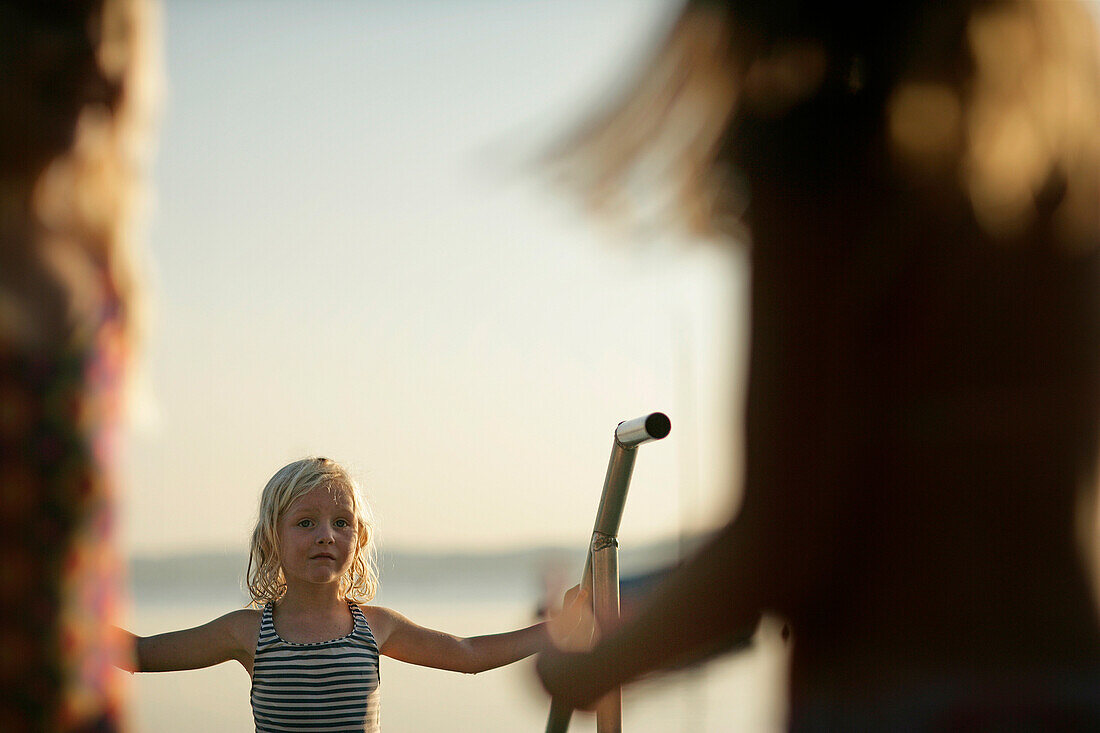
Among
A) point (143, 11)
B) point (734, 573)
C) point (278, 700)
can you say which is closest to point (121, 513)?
point (143, 11)

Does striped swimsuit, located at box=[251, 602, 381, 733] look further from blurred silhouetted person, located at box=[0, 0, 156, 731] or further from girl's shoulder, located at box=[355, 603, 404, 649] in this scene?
blurred silhouetted person, located at box=[0, 0, 156, 731]

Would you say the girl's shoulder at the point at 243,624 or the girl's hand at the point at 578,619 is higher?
the girl's shoulder at the point at 243,624

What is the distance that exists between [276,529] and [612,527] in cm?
122

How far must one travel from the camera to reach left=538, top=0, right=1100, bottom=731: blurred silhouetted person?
525 mm

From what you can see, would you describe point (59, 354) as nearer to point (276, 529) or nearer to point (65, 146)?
point (65, 146)

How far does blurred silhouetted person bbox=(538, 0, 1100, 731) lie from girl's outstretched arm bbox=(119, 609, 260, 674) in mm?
1520

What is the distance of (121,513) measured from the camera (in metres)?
0.79

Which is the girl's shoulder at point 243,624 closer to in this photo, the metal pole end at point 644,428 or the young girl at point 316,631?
the young girl at point 316,631

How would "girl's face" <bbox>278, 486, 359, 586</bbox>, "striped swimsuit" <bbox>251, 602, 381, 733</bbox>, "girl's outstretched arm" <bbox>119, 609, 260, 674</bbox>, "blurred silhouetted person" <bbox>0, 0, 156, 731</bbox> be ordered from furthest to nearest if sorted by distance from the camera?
1. "girl's face" <bbox>278, 486, 359, 586</bbox>
2. "striped swimsuit" <bbox>251, 602, 381, 733</bbox>
3. "girl's outstretched arm" <bbox>119, 609, 260, 674</bbox>
4. "blurred silhouetted person" <bbox>0, 0, 156, 731</bbox>

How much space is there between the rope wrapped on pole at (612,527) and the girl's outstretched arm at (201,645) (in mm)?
936

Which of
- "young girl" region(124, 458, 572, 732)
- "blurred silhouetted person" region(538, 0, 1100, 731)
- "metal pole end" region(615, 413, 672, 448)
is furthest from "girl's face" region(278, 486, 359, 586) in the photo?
"blurred silhouetted person" region(538, 0, 1100, 731)

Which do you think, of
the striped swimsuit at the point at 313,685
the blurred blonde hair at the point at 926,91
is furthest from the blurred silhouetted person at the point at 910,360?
the striped swimsuit at the point at 313,685

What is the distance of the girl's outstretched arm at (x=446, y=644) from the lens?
2098 millimetres

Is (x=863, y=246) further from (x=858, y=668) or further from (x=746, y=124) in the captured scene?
(x=858, y=668)
